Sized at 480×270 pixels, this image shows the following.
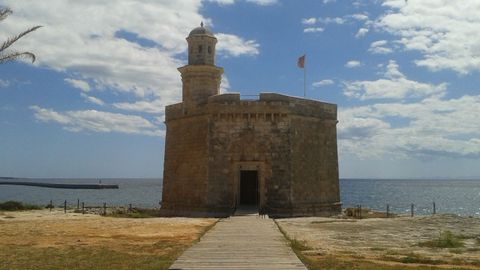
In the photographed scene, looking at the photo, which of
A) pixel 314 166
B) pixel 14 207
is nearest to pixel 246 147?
pixel 314 166

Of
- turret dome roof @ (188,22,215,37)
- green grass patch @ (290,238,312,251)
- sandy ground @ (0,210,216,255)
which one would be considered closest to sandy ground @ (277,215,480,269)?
green grass patch @ (290,238,312,251)

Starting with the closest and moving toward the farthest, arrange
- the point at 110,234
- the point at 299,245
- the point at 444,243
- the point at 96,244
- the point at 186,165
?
the point at 299,245
the point at 96,244
the point at 444,243
the point at 110,234
the point at 186,165

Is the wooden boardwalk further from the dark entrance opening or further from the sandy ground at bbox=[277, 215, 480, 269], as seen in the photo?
the dark entrance opening

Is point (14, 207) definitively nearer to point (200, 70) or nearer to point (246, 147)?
point (200, 70)

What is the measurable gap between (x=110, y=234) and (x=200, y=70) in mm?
12396

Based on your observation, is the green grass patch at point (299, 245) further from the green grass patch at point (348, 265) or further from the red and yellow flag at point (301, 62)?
the red and yellow flag at point (301, 62)

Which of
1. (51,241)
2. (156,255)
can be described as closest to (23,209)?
(51,241)

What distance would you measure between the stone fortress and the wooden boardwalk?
9494 millimetres

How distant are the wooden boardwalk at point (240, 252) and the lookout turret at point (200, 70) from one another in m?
13.1

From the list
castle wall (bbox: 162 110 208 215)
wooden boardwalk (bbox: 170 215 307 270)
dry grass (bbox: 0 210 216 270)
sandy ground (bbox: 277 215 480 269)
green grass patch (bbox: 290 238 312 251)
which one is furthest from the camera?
castle wall (bbox: 162 110 208 215)

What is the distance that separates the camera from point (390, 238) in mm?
15117

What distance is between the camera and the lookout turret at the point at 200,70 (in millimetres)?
25828

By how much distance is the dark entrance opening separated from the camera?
87.8 feet

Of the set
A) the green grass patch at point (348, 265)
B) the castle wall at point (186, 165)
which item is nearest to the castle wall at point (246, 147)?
the castle wall at point (186, 165)
